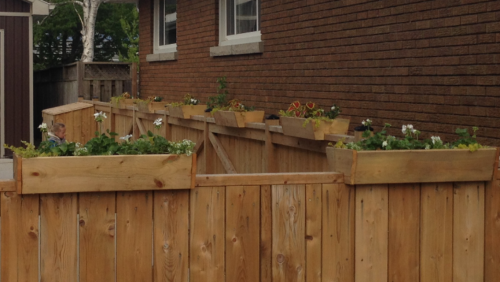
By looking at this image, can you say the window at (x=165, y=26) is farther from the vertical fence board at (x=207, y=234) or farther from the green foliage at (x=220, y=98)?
the vertical fence board at (x=207, y=234)

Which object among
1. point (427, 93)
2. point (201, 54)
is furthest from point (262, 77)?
point (427, 93)

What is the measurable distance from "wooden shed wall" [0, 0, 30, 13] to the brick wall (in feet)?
17.0

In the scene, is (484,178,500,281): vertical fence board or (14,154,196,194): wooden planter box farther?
(484,178,500,281): vertical fence board

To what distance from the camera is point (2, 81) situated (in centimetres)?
1634

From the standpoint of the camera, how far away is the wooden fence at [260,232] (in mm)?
5098

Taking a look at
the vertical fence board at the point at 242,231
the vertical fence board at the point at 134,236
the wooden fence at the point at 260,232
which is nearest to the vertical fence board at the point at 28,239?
the wooden fence at the point at 260,232

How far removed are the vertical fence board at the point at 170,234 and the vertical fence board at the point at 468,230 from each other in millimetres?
1748

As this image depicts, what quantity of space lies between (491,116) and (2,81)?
11.6 m

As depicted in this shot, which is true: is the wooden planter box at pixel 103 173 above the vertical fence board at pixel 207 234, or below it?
above

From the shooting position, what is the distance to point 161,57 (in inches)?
637

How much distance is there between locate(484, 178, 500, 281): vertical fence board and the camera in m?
5.54

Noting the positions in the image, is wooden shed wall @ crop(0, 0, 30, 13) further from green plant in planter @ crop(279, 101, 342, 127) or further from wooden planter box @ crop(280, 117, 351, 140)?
wooden planter box @ crop(280, 117, 351, 140)

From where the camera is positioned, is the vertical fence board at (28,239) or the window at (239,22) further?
the window at (239,22)

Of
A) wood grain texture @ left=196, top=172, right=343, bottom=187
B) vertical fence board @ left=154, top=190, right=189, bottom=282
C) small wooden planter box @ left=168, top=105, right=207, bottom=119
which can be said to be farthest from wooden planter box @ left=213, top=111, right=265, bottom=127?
vertical fence board @ left=154, top=190, right=189, bottom=282
